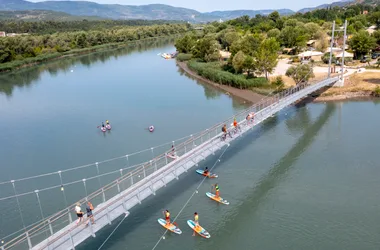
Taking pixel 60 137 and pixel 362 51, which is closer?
pixel 60 137

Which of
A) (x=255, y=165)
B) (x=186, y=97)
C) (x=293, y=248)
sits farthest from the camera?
(x=186, y=97)

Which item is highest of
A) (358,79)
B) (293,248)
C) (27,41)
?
(27,41)

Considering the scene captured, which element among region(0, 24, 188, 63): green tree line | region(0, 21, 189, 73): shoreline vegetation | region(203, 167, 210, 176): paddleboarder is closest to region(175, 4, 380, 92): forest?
region(203, 167, 210, 176): paddleboarder

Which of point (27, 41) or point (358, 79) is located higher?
point (27, 41)

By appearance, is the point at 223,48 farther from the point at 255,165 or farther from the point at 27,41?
the point at 255,165

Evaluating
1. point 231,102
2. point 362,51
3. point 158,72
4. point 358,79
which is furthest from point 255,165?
point 158,72

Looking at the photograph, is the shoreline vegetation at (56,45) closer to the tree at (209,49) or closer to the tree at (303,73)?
the tree at (209,49)

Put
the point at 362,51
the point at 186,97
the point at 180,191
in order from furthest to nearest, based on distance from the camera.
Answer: the point at 362,51, the point at 186,97, the point at 180,191

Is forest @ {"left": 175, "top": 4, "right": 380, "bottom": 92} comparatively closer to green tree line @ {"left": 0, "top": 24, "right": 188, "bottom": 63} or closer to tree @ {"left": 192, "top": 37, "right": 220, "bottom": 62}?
tree @ {"left": 192, "top": 37, "right": 220, "bottom": 62}
